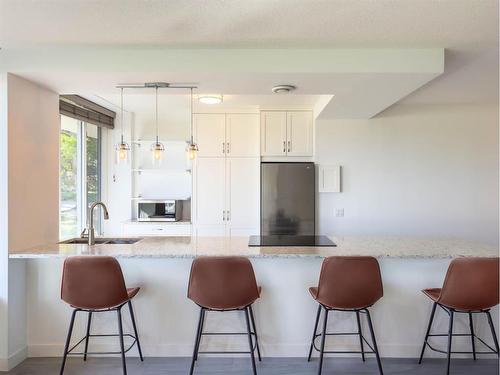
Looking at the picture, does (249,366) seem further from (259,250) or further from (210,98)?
(210,98)

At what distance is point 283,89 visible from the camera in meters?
2.70

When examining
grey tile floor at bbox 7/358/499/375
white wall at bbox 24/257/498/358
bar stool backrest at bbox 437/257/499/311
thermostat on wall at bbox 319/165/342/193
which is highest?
thermostat on wall at bbox 319/165/342/193

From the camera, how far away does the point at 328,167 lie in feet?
13.7

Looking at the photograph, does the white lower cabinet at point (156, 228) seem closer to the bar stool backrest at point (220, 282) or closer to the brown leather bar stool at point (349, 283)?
the bar stool backrest at point (220, 282)

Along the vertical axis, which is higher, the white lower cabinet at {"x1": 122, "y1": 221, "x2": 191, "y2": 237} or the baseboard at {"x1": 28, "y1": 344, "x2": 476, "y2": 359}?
the white lower cabinet at {"x1": 122, "y1": 221, "x2": 191, "y2": 237}

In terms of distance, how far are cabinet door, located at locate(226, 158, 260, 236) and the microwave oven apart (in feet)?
2.52

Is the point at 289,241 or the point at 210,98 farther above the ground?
the point at 210,98

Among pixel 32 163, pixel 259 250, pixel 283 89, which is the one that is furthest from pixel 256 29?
pixel 32 163

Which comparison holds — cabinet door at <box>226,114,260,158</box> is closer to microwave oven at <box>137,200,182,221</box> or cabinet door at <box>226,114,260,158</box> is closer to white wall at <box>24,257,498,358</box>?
microwave oven at <box>137,200,182,221</box>

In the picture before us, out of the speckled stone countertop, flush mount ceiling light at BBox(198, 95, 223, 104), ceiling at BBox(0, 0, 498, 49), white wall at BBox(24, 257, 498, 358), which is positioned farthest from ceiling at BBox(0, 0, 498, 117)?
white wall at BBox(24, 257, 498, 358)

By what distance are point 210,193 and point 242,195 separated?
1.43 feet

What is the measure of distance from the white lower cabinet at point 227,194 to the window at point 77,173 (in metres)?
1.44

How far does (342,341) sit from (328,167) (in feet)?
7.28

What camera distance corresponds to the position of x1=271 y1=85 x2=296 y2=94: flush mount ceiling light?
265cm
